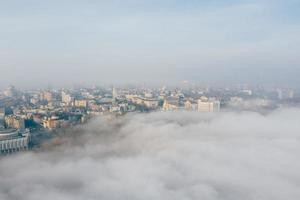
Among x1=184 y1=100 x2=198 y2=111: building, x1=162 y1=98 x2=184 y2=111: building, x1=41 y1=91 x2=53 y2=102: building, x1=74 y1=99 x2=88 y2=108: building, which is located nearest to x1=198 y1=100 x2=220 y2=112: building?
x1=184 y1=100 x2=198 y2=111: building

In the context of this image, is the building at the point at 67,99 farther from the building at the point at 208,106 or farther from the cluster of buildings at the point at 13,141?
the cluster of buildings at the point at 13,141

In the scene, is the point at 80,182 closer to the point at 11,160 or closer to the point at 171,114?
the point at 11,160

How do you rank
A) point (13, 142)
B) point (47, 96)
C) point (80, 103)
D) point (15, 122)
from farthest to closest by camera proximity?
point (47, 96) < point (80, 103) < point (15, 122) < point (13, 142)

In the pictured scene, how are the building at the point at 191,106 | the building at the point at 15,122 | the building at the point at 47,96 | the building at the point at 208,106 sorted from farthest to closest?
1. the building at the point at 47,96
2. the building at the point at 191,106
3. the building at the point at 208,106
4. the building at the point at 15,122

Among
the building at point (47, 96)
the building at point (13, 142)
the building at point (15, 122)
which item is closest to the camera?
the building at point (13, 142)

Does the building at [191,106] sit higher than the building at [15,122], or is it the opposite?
the building at [191,106]

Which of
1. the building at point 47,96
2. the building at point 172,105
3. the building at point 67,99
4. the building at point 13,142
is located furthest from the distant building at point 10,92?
the building at point 13,142

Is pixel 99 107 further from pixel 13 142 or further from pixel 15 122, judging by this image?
Answer: pixel 13 142

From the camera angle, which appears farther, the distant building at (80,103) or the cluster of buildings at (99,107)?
the distant building at (80,103)

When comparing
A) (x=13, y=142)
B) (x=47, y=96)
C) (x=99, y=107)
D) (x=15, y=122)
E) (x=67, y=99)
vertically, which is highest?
(x=47, y=96)

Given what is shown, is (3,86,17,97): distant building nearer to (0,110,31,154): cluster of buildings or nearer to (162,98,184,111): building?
(162,98,184,111): building

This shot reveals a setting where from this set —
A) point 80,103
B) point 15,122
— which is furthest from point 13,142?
point 80,103
